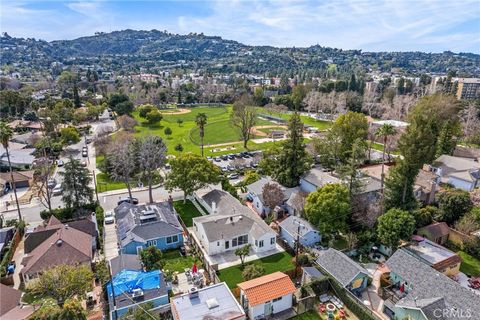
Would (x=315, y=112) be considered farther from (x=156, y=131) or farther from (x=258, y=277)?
(x=258, y=277)

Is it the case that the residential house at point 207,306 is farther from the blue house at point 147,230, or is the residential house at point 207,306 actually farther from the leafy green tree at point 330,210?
the leafy green tree at point 330,210

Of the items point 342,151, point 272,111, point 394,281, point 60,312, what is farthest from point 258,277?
point 272,111

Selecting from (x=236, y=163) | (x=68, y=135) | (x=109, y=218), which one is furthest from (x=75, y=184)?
(x=68, y=135)

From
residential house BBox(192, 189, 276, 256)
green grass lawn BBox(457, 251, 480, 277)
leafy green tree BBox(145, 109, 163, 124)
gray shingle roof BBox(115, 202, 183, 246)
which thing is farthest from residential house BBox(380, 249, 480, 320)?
leafy green tree BBox(145, 109, 163, 124)

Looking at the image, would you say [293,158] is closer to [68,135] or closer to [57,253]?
[57,253]

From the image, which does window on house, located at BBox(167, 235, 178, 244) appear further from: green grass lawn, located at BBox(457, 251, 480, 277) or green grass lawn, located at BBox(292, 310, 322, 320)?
green grass lawn, located at BBox(457, 251, 480, 277)
